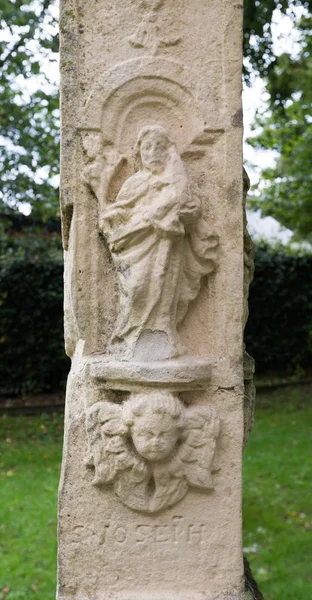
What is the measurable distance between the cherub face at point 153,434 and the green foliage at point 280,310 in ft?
27.6

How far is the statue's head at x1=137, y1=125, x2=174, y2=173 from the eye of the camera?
7.75 ft

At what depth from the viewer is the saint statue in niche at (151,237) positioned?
233cm

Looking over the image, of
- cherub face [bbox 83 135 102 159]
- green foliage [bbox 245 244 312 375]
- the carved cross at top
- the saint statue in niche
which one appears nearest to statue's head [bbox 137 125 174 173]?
the saint statue in niche

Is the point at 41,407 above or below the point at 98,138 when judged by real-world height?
below

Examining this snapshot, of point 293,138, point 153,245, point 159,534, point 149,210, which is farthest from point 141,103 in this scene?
point 293,138

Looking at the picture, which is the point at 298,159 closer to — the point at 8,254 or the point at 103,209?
the point at 8,254

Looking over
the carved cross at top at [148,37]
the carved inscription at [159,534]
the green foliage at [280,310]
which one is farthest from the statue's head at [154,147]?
the green foliage at [280,310]

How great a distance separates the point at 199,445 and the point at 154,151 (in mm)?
1112

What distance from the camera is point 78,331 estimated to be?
2.48m

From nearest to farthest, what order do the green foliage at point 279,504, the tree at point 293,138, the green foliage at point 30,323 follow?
the green foliage at point 279,504 → the tree at point 293,138 → the green foliage at point 30,323

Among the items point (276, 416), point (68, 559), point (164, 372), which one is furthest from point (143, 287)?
point (276, 416)

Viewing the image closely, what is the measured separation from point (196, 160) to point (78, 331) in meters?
0.80

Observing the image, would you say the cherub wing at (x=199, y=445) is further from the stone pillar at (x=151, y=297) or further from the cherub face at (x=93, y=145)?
the cherub face at (x=93, y=145)

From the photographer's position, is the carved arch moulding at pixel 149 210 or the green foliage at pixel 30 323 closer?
the carved arch moulding at pixel 149 210
